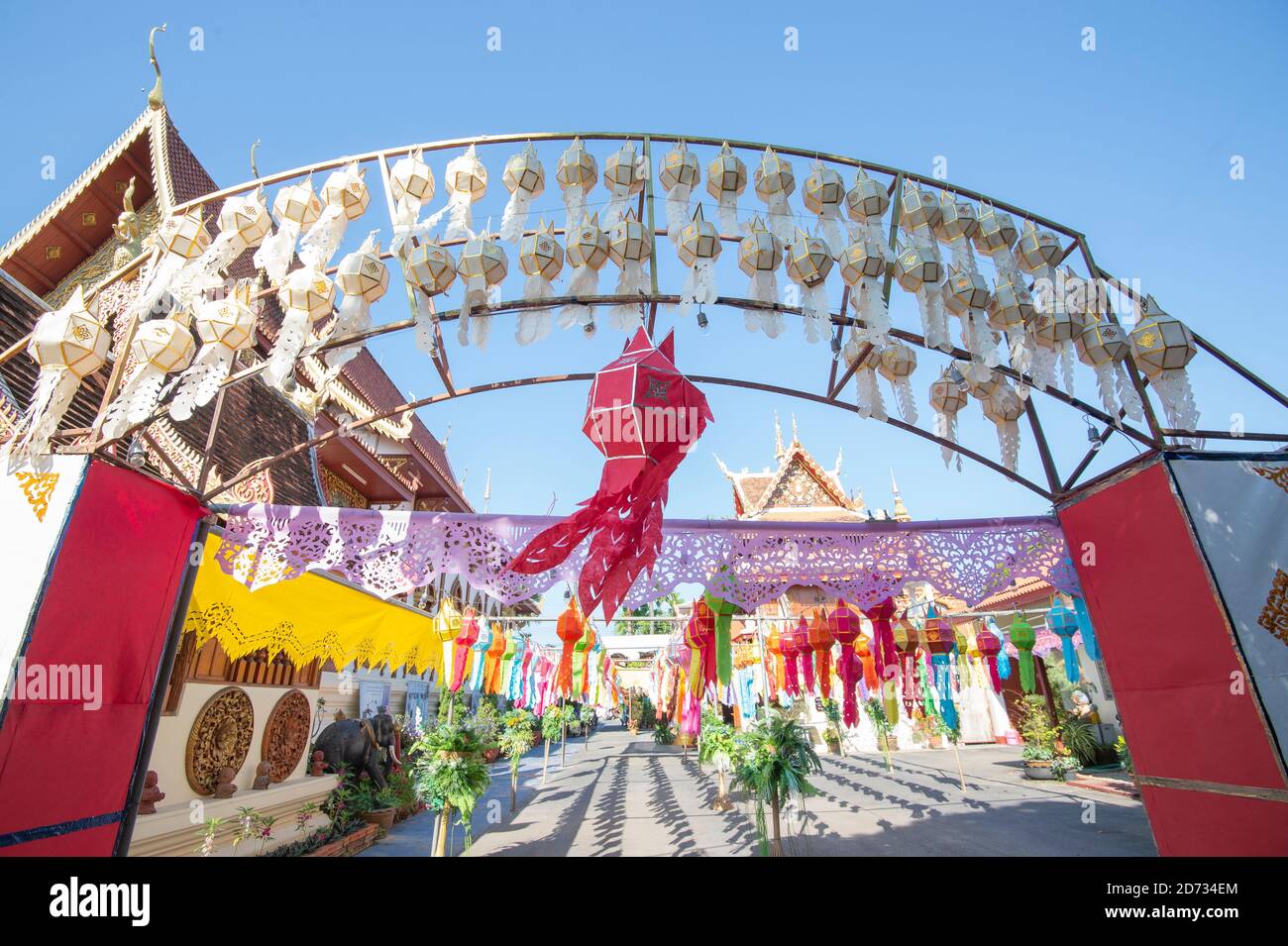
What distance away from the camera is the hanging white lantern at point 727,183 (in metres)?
3.57

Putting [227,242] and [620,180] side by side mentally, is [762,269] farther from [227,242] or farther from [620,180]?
[227,242]

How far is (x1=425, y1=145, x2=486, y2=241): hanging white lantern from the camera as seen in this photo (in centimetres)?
340

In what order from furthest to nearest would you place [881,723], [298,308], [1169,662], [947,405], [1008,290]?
[881,723] → [947,405] → [1008,290] → [1169,662] → [298,308]

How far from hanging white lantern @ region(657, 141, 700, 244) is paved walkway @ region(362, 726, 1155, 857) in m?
8.09

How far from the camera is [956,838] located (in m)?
8.52

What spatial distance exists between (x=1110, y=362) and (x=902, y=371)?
123cm

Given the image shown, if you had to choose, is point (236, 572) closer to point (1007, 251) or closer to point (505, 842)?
point (1007, 251)

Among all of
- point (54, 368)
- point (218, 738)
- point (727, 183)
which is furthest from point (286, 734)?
point (727, 183)

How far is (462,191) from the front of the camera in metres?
3.47

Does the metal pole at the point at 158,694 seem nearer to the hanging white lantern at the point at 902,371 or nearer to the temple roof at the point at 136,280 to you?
the temple roof at the point at 136,280

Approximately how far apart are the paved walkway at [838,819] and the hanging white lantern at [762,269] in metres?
7.45

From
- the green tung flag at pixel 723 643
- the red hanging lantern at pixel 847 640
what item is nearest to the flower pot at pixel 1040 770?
the red hanging lantern at pixel 847 640

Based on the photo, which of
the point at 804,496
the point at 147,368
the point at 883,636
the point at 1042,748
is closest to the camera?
the point at 147,368
